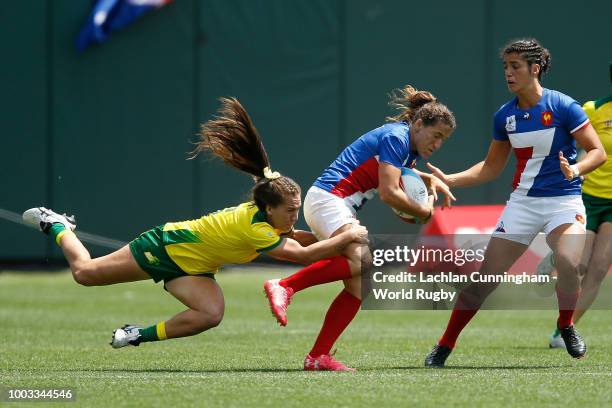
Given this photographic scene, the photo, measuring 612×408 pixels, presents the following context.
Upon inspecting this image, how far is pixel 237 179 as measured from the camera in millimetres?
18422

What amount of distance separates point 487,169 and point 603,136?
60.0 inches

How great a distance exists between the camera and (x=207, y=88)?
18.4 meters

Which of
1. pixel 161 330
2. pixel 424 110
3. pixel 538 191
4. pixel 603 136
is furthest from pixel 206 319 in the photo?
pixel 603 136

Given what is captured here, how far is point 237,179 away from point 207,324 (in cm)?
1068

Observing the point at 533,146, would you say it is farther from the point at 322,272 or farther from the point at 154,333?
the point at 154,333

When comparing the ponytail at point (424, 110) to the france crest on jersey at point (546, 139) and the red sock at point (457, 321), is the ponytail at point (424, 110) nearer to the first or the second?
the france crest on jersey at point (546, 139)

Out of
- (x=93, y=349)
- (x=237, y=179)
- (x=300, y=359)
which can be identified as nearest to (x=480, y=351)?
(x=300, y=359)

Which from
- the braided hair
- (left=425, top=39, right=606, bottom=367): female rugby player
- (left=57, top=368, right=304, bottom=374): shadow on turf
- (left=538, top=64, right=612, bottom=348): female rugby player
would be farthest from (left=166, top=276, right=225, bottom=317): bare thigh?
(left=538, top=64, right=612, bottom=348): female rugby player

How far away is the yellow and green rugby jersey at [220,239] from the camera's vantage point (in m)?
7.56

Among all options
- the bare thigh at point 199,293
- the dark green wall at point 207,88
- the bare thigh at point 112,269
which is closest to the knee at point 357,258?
A: the bare thigh at point 199,293

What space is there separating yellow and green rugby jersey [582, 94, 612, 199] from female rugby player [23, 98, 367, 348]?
271 centimetres

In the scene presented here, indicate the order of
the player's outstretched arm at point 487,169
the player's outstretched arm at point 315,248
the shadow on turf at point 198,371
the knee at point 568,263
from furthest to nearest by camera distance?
the player's outstretched arm at point 487,169 < the knee at point 568,263 < the shadow on turf at point 198,371 < the player's outstretched arm at point 315,248

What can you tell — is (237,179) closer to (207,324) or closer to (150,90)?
(150,90)

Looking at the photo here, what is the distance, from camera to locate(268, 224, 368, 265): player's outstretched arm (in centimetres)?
746
